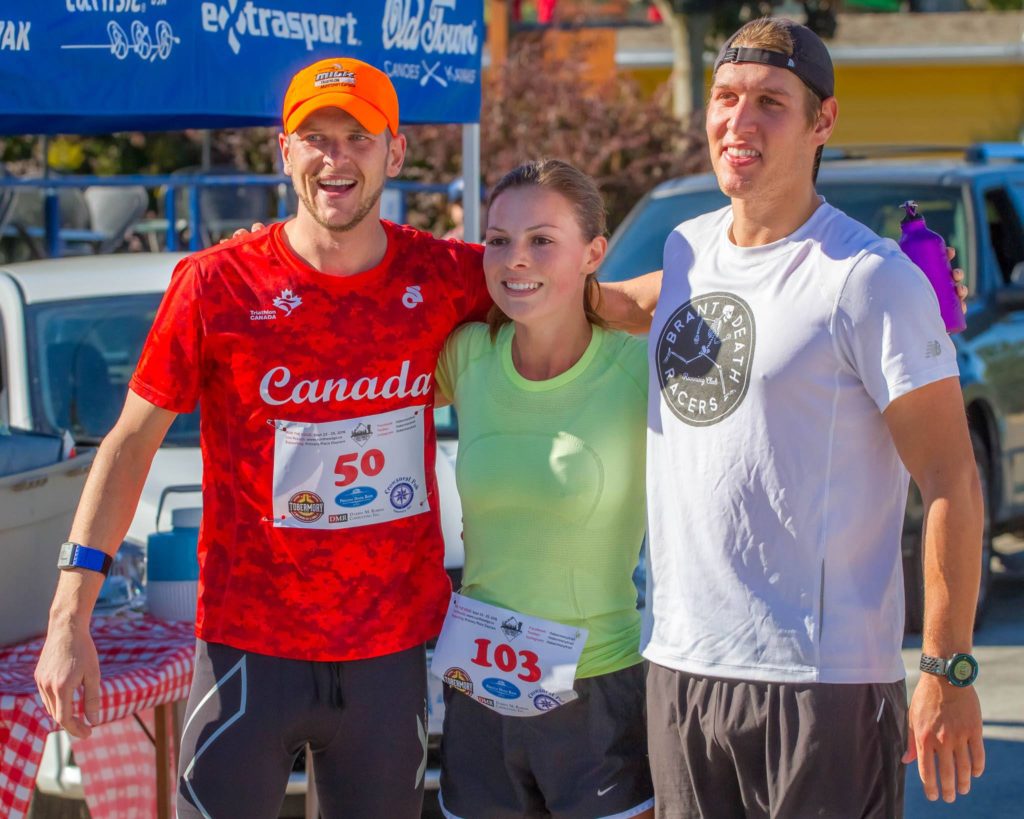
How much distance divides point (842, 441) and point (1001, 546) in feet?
22.8

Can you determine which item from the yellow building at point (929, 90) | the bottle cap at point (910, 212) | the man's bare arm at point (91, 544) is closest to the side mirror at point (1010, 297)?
the bottle cap at point (910, 212)

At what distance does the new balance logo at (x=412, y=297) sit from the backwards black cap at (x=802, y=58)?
73cm

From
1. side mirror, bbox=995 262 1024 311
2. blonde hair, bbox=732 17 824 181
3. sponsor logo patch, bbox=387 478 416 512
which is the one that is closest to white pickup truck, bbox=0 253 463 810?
sponsor logo patch, bbox=387 478 416 512

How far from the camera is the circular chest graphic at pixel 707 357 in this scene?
2.61m

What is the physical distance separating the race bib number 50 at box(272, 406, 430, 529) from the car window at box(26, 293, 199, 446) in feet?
8.09

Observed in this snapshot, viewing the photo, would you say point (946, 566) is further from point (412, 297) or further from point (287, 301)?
point (287, 301)

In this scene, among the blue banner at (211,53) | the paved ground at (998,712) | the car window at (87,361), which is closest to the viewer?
the blue banner at (211,53)

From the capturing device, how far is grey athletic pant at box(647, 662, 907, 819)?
2.58 m

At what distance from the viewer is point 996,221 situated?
7.41 meters

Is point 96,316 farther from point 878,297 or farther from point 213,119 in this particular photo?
point 878,297

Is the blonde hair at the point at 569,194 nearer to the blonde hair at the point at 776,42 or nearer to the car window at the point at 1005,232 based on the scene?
the blonde hair at the point at 776,42

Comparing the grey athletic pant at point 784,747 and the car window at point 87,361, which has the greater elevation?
the car window at point 87,361

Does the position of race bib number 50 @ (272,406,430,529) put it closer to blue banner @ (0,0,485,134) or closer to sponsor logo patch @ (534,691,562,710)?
sponsor logo patch @ (534,691,562,710)

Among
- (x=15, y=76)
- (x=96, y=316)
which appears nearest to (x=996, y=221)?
(x=96, y=316)
